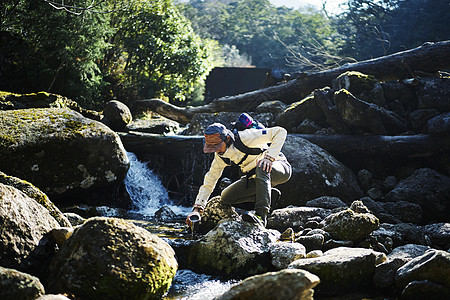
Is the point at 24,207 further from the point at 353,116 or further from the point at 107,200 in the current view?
the point at 353,116

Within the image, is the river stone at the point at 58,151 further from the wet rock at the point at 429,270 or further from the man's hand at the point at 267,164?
the wet rock at the point at 429,270

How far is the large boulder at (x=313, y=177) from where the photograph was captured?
893 cm


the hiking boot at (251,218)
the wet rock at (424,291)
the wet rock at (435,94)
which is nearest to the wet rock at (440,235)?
the wet rock at (424,291)

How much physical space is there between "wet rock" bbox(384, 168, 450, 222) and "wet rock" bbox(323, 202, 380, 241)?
299 centimetres

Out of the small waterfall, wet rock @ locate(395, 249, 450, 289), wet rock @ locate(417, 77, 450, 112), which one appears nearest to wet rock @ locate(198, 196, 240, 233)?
wet rock @ locate(395, 249, 450, 289)

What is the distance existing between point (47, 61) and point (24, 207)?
11.2 m

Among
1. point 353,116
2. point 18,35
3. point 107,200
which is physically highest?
point 18,35

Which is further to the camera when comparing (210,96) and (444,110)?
(210,96)

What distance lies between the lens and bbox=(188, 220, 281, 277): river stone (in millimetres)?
5090

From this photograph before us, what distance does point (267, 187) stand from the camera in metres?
5.83

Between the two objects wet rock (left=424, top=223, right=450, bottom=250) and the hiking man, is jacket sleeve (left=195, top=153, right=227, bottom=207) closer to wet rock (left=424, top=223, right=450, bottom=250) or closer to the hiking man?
the hiking man

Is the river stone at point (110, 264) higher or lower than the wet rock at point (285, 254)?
higher

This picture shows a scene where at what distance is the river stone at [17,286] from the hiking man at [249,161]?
250 cm

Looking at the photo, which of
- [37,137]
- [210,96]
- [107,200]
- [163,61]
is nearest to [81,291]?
[37,137]
